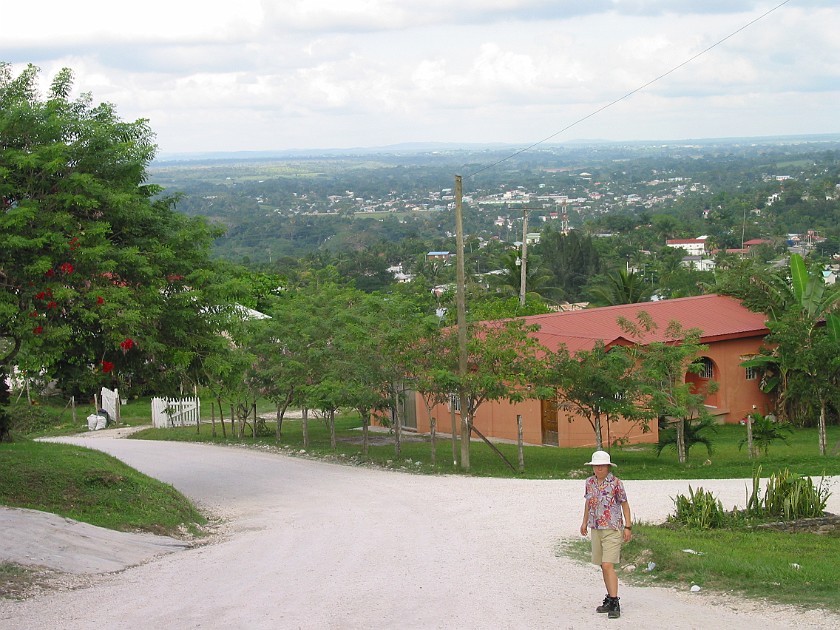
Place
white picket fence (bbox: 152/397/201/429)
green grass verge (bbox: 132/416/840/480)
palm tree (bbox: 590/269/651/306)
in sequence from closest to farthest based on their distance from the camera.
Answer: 1. green grass verge (bbox: 132/416/840/480)
2. white picket fence (bbox: 152/397/201/429)
3. palm tree (bbox: 590/269/651/306)

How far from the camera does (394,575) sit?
11031 millimetres

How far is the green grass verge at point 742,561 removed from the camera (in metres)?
9.58

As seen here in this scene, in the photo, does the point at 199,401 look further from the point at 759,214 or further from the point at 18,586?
the point at 759,214

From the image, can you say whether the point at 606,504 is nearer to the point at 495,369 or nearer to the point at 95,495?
the point at 95,495

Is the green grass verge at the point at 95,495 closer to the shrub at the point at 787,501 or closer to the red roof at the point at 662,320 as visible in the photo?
the shrub at the point at 787,501

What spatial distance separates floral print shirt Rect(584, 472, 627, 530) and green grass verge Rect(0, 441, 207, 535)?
7.56 m

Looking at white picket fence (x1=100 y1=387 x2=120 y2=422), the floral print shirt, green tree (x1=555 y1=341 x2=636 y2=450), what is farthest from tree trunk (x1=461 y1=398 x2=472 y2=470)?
white picket fence (x1=100 y1=387 x2=120 y2=422)

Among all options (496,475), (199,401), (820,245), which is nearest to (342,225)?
(820,245)

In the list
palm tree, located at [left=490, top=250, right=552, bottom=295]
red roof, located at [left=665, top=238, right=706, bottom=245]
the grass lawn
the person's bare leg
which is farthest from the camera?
red roof, located at [left=665, top=238, right=706, bottom=245]

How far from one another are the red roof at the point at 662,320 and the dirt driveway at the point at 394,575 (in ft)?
37.2

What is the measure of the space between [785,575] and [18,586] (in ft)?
25.0

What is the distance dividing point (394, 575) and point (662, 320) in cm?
2384

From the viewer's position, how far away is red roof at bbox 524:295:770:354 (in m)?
30.3

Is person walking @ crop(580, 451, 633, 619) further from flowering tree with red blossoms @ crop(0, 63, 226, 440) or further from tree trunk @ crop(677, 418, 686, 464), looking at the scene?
tree trunk @ crop(677, 418, 686, 464)
